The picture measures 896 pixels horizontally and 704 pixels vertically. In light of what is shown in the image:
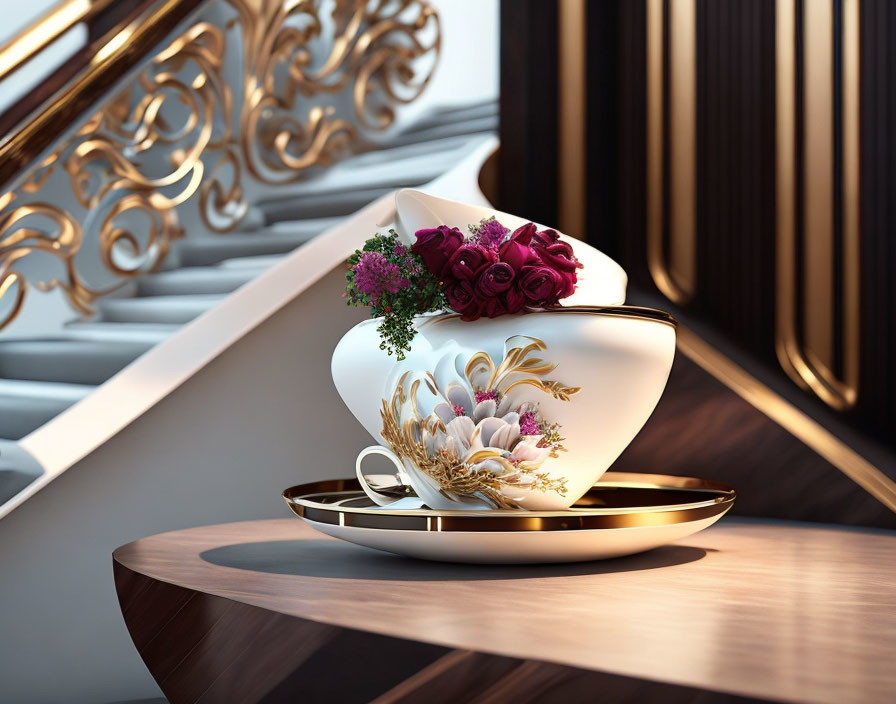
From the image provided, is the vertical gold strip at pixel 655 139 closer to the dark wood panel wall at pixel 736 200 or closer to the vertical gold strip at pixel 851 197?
the dark wood panel wall at pixel 736 200

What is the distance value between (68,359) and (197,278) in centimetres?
38

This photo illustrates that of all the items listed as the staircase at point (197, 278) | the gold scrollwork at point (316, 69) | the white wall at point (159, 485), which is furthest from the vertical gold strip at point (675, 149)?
the gold scrollwork at point (316, 69)

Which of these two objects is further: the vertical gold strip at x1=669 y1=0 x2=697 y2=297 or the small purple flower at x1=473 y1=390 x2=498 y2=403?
the vertical gold strip at x1=669 y1=0 x2=697 y2=297

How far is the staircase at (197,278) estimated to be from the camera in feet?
6.69

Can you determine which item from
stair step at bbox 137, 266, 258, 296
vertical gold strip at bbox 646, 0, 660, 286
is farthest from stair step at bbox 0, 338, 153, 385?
vertical gold strip at bbox 646, 0, 660, 286

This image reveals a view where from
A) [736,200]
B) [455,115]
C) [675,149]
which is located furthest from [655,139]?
[455,115]

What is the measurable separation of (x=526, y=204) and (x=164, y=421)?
0.63 metres

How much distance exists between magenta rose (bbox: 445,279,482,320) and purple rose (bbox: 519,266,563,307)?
0.04m

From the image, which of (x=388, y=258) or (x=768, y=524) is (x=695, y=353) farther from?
(x=388, y=258)

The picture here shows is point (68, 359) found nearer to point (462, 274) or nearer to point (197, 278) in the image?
point (197, 278)

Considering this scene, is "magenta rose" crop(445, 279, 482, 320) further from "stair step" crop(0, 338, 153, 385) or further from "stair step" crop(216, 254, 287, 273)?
"stair step" crop(216, 254, 287, 273)

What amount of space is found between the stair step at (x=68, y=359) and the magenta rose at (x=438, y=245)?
1.45 metres

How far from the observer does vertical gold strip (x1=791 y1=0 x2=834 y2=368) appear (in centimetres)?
121

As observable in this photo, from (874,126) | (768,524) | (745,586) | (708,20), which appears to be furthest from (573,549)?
(708,20)
